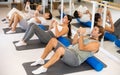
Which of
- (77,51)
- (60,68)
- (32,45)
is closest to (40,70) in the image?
(60,68)

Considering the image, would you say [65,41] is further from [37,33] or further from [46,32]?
[37,33]

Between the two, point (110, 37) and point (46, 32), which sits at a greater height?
point (46, 32)

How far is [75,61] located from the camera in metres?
3.29

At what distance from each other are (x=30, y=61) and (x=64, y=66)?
700 millimetres

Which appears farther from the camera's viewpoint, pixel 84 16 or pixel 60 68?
pixel 84 16

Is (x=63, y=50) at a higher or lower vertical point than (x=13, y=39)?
higher

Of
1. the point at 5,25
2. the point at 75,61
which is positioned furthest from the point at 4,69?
the point at 5,25

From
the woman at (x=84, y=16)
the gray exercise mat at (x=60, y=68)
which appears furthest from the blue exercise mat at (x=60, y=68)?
the woman at (x=84, y=16)

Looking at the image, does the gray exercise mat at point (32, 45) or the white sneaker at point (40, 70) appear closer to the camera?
the white sneaker at point (40, 70)

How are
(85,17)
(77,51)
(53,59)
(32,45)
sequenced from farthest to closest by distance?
(85,17) < (32,45) < (77,51) < (53,59)

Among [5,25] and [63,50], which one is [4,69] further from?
[5,25]

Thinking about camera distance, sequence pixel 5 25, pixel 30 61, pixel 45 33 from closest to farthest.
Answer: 1. pixel 30 61
2. pixel 45 33
3. pixel 5 25

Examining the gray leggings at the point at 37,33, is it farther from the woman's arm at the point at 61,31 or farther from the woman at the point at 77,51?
the woman at the point at 77,51

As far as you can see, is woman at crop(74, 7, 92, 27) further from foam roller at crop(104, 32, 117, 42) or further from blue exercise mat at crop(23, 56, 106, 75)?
blue exercise mat at crop(23, 56, 106, 75)
